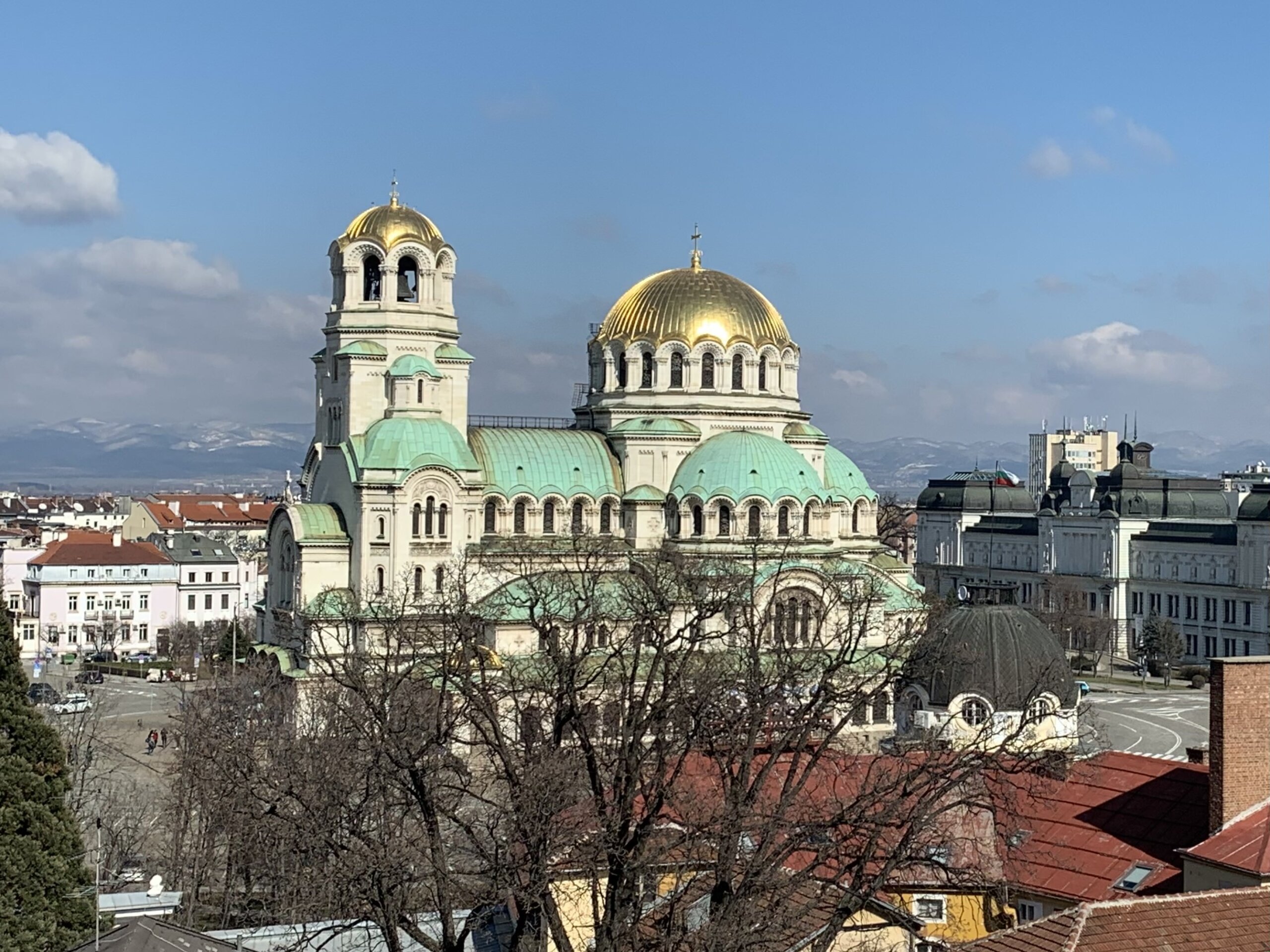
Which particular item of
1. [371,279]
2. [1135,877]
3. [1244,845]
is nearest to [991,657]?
[1135,877]

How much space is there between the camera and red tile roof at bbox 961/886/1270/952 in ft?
69.5

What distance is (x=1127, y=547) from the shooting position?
103 metres

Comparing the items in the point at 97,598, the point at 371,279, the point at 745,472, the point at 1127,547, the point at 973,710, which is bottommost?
the point at 973,710

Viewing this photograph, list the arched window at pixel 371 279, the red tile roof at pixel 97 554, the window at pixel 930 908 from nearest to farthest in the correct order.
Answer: the window at pixel 930 908, the arched window at pixel 371 279, the red tile roof at pixel 97 554

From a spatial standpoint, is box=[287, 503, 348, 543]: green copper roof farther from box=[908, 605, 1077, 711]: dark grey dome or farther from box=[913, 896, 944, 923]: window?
box=[913, 896, 944, 923]: window

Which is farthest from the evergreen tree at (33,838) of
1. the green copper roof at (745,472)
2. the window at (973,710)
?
the green copper roof at (745,472)

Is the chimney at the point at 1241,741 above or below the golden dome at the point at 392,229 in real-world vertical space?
below

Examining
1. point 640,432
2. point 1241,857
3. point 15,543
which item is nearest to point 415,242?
point 640,432

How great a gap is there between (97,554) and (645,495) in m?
42.1

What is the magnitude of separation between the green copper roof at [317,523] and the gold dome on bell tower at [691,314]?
42.8ft

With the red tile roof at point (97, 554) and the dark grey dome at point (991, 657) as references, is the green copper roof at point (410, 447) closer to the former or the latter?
the dark grey dome at point (991, 657)

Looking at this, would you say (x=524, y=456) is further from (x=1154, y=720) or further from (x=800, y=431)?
(x=1154, y=720)

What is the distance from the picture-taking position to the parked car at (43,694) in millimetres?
63156

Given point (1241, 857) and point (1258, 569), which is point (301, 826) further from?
point (1258, 569)
